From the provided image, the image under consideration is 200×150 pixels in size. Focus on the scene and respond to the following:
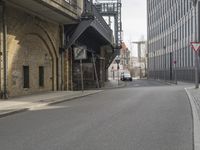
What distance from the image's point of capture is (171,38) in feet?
248

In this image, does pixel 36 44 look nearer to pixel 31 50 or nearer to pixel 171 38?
pixel 31 50

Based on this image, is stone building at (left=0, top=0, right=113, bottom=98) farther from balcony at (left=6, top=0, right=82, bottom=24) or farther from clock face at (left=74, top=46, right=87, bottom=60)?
clock face at (left=74, top=46, right=87, bottom=60)

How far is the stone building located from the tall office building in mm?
27728

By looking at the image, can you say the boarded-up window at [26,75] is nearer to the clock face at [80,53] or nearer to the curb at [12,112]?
the clock face at [80,53]

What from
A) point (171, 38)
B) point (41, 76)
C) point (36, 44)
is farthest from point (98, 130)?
point (171, 38)

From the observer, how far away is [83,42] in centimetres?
3772

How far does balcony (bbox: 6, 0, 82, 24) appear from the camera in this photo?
73.3ft

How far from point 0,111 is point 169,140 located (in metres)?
7.48

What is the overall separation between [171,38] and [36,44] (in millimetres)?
51694

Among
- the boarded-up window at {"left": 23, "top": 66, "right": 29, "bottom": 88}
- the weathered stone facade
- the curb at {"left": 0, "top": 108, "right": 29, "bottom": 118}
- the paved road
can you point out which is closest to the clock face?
the weathered stone facade

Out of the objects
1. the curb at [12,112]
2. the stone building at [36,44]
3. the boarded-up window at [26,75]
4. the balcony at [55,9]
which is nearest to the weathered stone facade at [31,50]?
the stone building at [36,44]

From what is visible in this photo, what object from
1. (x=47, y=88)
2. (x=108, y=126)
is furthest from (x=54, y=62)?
(x=108, y=126)

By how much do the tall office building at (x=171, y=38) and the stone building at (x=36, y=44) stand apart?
27.7 meters

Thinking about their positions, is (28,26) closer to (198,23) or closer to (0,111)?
(0,111)
